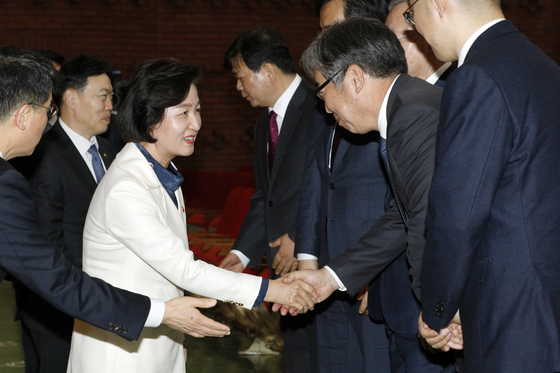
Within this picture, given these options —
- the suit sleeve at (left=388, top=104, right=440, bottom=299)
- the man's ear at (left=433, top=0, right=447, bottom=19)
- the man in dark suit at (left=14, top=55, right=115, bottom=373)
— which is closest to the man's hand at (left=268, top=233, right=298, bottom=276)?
the man in dark suit at (left=14, top=55, right=115, bottom=373)

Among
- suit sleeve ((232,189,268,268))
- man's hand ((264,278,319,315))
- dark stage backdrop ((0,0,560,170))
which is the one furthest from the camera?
dark stage backdrop ((0,0,560,170))

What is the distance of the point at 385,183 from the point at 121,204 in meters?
1.23

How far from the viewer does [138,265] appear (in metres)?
2.15

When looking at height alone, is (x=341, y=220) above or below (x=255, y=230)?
above

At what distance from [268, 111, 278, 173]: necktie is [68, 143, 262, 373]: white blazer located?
4.34ft

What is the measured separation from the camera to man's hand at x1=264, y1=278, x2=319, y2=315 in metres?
2.43

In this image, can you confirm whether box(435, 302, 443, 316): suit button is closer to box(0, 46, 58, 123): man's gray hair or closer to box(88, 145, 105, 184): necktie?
box(0, 46, 58, 123): man's gray hair

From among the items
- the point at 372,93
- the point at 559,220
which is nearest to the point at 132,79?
the point at 372,93

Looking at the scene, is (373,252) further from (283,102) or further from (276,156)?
(283,102)

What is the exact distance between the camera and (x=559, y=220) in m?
1.60

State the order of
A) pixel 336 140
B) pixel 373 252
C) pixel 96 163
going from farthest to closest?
pixel 96 163, pixel 336 140, pixel 373 252

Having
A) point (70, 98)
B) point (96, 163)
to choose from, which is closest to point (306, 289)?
point (96, 163)

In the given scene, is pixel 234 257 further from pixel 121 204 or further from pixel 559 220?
pixel 559 220

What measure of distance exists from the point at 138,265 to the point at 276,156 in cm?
141
